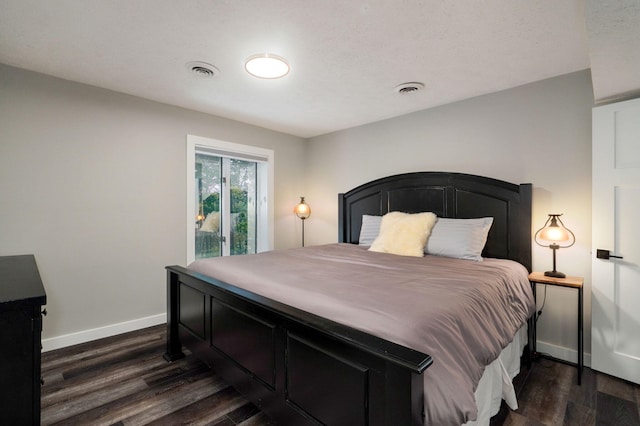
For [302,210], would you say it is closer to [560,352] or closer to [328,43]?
[328,43]

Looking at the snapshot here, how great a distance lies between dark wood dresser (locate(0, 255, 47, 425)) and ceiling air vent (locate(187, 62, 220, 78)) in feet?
6.26

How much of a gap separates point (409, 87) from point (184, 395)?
3079 mm

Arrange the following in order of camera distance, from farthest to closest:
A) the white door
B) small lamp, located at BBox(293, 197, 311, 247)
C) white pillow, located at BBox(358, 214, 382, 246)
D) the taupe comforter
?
small lamp, located at BBox(293, 197, 311, 247) < white pillow, located at BBox(358, 214, 382, 246) < the white door < the taupe comforter

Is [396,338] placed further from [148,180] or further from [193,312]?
[148,180]

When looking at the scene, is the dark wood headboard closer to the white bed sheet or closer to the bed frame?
the bed frame

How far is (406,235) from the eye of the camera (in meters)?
2.86

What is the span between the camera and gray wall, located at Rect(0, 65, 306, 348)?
8.18ft

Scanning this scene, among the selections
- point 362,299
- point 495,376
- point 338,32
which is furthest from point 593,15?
point 495,376

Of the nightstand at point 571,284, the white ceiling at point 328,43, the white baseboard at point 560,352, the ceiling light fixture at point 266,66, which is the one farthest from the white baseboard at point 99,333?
the white baseboard at point 560,352

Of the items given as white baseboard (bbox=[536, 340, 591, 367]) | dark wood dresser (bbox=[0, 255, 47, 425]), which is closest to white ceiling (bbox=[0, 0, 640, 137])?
dark wood dresser (bbox=[0, 255, 47, 425])

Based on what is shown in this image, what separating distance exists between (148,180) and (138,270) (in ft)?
3.18

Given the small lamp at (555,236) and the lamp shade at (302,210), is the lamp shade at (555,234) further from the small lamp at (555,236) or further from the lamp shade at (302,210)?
the lamp shade at (302,210)

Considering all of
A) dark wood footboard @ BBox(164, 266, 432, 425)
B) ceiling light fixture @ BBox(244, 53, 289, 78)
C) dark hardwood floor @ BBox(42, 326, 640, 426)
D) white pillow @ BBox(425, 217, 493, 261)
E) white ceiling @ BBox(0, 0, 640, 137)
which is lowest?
dark hardwood floor @ BBox(42, 326, 640, 426)

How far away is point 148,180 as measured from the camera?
319cm
